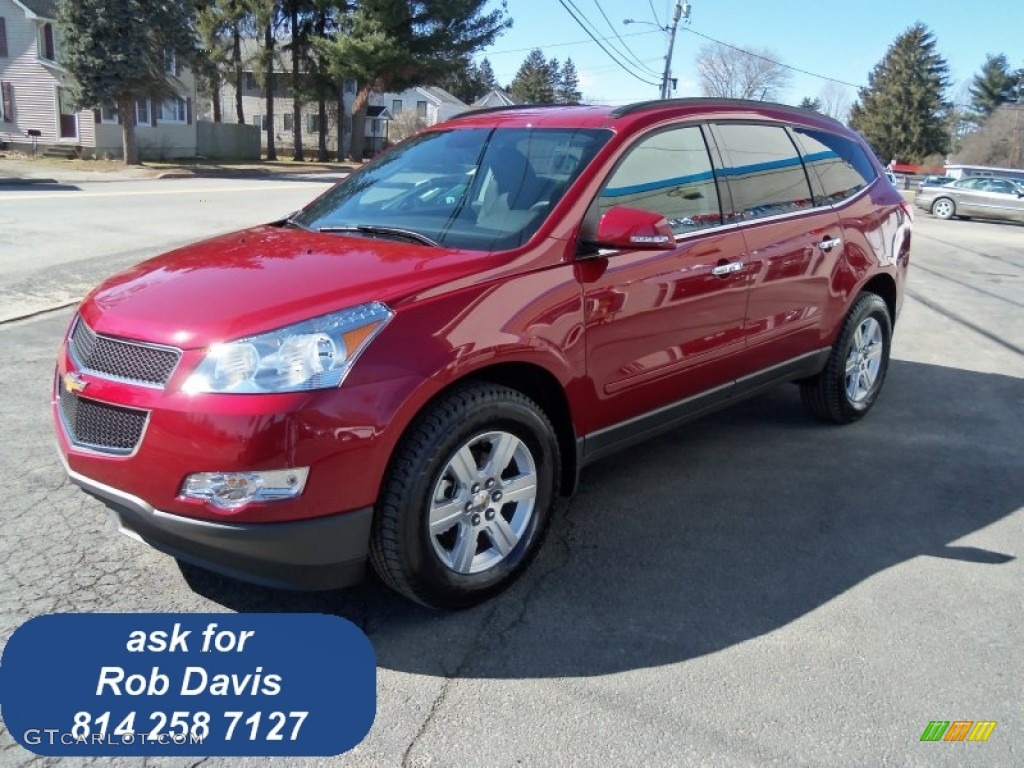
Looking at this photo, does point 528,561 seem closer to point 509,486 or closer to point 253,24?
point 509,486

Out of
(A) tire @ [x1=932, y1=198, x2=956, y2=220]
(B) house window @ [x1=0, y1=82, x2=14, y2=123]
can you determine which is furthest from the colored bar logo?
(B) house window @ [x1=0, y1=82, x2=14, y2=123]

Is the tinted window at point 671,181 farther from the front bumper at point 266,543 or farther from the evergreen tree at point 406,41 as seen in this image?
the evergreen tree at point 406,41

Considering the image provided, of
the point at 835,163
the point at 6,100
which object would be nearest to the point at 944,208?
the point at 835,163

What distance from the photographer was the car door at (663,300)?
3625 millimetres

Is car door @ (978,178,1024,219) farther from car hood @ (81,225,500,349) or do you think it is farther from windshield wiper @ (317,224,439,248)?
car hood @ (81,225,500,349)

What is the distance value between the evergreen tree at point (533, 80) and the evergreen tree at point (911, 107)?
134 ft

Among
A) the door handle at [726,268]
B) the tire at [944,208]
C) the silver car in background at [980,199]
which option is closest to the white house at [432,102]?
the tire at [944,208]

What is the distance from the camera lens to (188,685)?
265 cm

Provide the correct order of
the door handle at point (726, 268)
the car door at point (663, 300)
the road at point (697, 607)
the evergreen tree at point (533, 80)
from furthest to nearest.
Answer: the evergreen tree at point (533, 80) < the door handle at point (726, 268) < the car door at point (663, 300) < the road at point (697, 607)

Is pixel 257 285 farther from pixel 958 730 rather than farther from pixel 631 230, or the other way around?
pixel 958 730

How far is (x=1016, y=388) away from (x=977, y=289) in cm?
592

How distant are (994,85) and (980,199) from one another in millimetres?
66504

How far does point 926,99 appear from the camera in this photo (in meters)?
56.9

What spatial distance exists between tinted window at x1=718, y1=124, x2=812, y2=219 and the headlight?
241 centimetres
